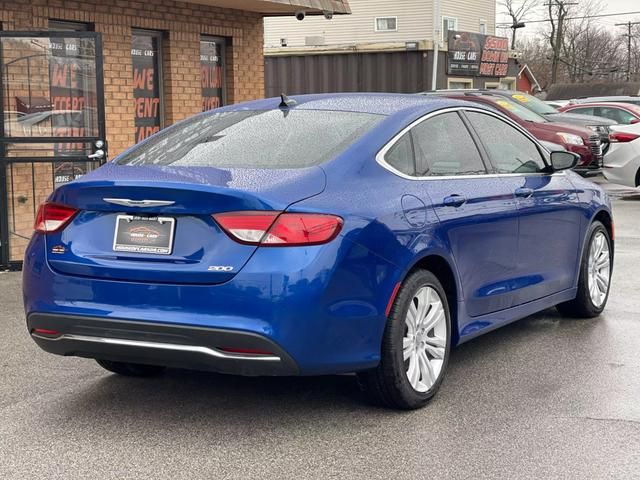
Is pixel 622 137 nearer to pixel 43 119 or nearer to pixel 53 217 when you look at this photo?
pixel 43 119

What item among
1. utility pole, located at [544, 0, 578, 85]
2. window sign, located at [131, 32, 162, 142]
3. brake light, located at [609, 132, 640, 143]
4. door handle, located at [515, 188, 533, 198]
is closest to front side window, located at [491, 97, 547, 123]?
brake light, located at [609, 132, 640, 143]

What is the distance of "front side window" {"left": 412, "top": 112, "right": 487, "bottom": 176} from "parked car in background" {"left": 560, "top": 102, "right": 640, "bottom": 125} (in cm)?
1741

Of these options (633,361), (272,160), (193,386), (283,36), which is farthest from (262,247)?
(283,36)

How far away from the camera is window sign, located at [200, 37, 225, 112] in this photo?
43.6 feet

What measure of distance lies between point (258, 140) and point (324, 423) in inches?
58.0

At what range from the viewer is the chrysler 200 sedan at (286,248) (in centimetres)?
431

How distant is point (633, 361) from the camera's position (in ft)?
19.5

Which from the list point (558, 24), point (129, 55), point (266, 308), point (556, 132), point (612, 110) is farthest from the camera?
point (558, 24)

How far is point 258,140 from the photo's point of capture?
514cm

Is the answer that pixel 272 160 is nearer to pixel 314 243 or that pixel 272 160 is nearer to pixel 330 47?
pixel 314 243

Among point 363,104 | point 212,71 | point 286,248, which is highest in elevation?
point 212,71

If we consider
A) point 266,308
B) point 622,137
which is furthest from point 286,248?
point 622,137

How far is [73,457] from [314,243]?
139cm

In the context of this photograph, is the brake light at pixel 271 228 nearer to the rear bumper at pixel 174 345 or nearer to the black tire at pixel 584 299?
the rear bumper at pixel 174 345
